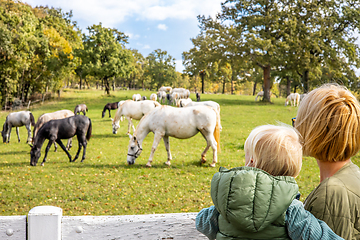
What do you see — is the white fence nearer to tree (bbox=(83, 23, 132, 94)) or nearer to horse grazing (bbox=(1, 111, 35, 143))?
horse grazing (bbox=(1, 111, 35, 143))

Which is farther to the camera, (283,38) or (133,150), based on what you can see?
(283,38)

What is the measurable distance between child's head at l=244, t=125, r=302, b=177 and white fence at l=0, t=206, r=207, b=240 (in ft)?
2.40

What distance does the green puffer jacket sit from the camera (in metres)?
1.53

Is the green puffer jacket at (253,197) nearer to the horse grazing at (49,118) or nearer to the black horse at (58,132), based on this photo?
the black horse at (58,132)

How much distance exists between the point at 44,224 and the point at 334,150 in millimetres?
1977

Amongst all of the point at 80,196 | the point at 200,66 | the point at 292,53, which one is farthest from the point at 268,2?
the point at 80,196

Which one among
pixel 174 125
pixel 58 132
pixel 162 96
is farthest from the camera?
pixel 162 96

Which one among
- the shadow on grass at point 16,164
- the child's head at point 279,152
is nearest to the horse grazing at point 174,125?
the shadow on grass at point 16,164

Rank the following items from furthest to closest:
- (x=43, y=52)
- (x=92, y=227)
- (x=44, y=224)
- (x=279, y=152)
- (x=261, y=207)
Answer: (x=43, y=52) < (x=92, y=227) < (x=44, y=224) < (x=279, y=152) < (x=261, y=207)

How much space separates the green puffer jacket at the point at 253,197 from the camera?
5.01 feet

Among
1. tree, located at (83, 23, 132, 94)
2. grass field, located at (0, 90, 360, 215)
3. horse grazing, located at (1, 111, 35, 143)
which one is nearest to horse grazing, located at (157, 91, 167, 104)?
tree, located at (83, 23, 132, 94)

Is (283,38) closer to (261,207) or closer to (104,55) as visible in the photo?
(104,55)

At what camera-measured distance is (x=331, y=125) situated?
1685 mm

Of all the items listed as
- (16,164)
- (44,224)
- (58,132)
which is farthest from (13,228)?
(16,164)
